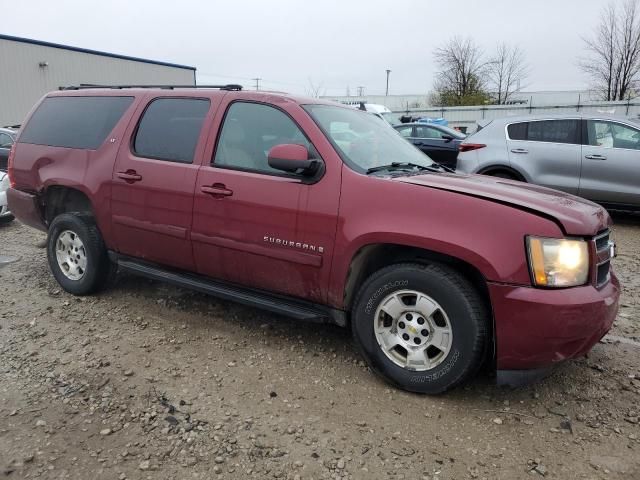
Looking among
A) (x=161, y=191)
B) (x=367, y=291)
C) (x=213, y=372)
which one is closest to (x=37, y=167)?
(x=161, y=191)

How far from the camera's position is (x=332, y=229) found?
3.22 meters

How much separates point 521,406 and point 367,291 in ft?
3.63

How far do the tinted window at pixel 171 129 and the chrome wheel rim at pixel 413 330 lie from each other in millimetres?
1864

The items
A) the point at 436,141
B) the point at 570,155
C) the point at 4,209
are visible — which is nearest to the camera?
the point at 570,155

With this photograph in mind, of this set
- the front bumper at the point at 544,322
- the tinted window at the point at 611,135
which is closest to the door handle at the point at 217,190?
the front bumper at the point at 544,322

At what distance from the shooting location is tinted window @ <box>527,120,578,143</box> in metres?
7.84

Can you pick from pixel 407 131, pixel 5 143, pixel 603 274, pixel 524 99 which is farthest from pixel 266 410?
pixel 524 99

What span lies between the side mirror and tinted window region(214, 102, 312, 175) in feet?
0.74

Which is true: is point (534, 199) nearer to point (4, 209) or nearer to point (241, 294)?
point (241, 294)

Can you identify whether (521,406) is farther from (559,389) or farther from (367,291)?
(367,291)

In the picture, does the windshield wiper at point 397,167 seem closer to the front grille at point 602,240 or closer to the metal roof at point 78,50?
the front grille at point 602,240

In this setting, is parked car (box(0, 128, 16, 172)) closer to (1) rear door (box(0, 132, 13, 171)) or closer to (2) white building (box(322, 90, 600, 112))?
(1) rear door (box(0, 132, 13, 171))

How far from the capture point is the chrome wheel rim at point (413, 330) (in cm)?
298

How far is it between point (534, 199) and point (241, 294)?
6.67 feet
